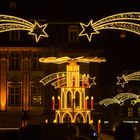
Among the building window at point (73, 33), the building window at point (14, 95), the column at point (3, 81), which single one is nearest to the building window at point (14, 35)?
the column at point (3, 81)

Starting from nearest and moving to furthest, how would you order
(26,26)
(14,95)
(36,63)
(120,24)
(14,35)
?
1. (120,24)
2. (26,26)
3. (14,35)
4. (14,95)
5. (36,63)

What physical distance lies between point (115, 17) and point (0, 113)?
3637 centimetres

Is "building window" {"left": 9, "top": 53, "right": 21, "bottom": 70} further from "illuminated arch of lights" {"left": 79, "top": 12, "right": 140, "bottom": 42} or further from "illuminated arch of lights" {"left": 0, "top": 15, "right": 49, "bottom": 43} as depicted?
"illuminated arch of lights" {"left": 79, "top": 12, "right": 140, "bottom": 42}

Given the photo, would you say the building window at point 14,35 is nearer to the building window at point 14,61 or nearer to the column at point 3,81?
the building window at point 14,61

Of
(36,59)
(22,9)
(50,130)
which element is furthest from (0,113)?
(50,130)

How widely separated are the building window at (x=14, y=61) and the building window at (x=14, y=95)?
1.89m

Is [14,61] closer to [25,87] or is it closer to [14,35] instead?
[14,35]

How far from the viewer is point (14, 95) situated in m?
55.8

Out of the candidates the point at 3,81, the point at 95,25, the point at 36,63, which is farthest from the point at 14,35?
the point at 95,25

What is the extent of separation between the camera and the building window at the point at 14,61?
2195 inches

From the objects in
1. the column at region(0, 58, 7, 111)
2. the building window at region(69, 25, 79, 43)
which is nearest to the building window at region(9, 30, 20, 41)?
the column at region(0, 58, 7, 111)

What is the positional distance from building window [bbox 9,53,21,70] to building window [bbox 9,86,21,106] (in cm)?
189

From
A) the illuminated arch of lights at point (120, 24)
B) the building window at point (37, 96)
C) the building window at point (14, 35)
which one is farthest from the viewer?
the building window at point (37, 96)

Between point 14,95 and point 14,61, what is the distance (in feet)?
10.5
